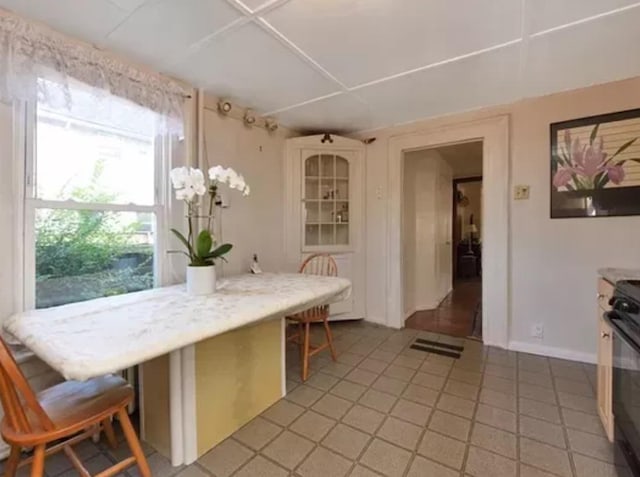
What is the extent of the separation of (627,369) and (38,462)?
2218mm

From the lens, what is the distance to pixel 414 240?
4305mm

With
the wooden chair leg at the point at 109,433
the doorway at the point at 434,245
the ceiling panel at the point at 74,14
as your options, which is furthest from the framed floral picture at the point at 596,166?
the wooden chair leg at the point at 109,433

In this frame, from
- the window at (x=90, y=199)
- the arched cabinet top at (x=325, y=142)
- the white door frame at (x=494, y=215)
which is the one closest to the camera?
the window at (x=90, y=199)

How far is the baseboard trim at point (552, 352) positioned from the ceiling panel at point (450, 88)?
6.94 feet

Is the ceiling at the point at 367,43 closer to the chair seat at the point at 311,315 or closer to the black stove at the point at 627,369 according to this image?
the black stove at the point at 627,369

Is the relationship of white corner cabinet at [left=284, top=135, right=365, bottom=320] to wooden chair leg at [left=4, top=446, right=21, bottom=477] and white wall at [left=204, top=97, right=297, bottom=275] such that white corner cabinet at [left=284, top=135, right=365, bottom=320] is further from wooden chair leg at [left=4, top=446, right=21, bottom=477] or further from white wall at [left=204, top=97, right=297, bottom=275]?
wooden chair leg at [left=4, top=446, right=21, bottom=477]

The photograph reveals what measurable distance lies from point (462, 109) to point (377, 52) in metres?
1.38

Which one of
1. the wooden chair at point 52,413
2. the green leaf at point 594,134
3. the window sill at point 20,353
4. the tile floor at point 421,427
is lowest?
the tile floor at point 421,427

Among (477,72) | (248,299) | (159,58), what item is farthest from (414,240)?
(159,58)

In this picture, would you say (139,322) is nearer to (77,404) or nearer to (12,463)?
(77,404)

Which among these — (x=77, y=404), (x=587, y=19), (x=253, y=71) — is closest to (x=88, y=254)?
(x=77, y=404)

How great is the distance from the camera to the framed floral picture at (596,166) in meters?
2.35

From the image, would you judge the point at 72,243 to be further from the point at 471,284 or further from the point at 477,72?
the point at 471,284

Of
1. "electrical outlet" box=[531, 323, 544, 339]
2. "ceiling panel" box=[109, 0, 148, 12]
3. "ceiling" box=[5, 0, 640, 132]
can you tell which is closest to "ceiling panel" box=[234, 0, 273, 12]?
"ceiling" box=[5, 0, 640, 132]
